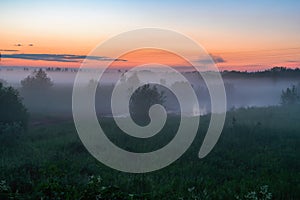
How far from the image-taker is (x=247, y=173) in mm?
13930

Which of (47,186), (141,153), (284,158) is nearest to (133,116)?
(141,153)

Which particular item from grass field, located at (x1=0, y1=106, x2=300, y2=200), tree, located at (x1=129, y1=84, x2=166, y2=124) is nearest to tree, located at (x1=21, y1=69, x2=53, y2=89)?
tree, located at (x1=129, y1=84, x2=166, y2=124)

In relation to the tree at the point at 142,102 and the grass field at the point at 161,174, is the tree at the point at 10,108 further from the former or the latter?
the tree at the point at 142,102

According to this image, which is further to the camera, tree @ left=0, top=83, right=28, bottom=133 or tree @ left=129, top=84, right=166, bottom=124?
tree @ left=129, top=84, right=166, bottom=124

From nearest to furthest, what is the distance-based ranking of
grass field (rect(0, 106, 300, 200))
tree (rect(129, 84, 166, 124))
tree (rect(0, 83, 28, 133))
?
grass field (rect(0, 106, 300, 200)) < tree (rect(0, 83, 28, 133)) < tree (rect(129, 84, 166, 124))

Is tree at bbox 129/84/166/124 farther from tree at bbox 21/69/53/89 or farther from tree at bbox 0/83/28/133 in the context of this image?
tree at bbox 21/69/53/89

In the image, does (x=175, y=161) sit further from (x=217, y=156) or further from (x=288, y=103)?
(x=288, y=103)

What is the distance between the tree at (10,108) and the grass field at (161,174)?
20.3 ft

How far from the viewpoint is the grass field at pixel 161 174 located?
879 cm

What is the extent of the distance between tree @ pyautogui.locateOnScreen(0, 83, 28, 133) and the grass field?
620cm

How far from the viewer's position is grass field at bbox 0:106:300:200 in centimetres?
879

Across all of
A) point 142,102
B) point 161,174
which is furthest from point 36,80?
point 161,174

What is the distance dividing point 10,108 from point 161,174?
20.1m

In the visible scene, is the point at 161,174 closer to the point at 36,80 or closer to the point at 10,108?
the point at 10,108
